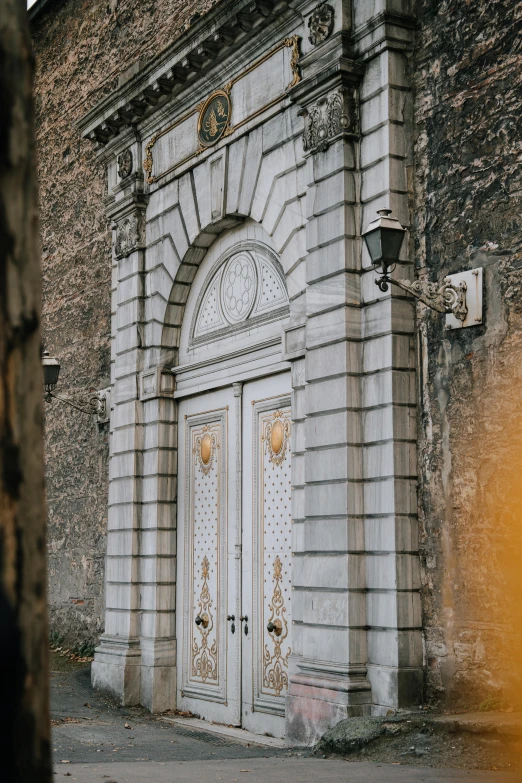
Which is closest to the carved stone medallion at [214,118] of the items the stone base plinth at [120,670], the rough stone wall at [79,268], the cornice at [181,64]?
the cornice at [181,64]

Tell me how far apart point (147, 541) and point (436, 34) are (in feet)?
18.5

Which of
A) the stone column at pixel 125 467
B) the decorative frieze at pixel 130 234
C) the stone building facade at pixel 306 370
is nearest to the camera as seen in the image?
the stone building facade at pixel 306 370

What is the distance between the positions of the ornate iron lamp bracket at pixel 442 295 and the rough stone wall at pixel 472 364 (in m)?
0.17

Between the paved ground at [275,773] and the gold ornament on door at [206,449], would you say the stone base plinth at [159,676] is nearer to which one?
the gold ornament on door at [206,449]

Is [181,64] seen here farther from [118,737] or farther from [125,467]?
[118,737]

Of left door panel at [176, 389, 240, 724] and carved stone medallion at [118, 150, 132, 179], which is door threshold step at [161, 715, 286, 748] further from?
carved stone medallion at [118, 150, 132, 179]

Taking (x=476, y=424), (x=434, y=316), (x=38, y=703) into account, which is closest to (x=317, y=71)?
(x=434, y=316)

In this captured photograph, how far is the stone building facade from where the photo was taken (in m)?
7.38

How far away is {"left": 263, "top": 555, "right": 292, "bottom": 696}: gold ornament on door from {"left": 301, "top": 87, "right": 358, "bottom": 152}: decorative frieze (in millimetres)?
3460

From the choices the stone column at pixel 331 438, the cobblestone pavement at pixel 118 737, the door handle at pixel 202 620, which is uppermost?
the stone column at pixel 331 438

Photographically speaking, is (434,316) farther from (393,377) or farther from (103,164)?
(103,164)

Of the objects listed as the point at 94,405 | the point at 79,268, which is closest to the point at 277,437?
the point at 94,405

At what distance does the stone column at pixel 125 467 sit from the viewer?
429 inches

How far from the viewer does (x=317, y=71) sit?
8.57 meters
